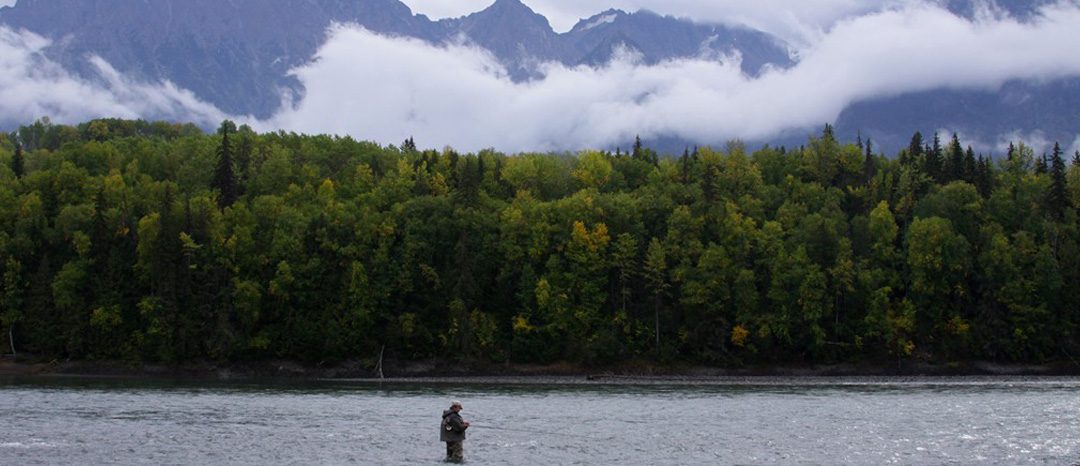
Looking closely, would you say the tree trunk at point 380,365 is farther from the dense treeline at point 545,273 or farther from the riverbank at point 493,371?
the dense treeline at point 545,273

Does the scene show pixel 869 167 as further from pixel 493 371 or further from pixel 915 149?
pixel 493 371

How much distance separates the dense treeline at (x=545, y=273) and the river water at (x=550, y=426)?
32270mm

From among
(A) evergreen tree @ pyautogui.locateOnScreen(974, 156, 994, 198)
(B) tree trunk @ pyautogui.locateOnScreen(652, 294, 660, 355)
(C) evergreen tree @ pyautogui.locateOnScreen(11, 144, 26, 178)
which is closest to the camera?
(B) tree trunk @ pyautogui.locateOnScreen(652, 294, 660, 355)

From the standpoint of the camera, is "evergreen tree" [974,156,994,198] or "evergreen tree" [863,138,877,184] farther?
"evergreen tree" [863,138,877,184]

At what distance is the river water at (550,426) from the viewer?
54062 mm

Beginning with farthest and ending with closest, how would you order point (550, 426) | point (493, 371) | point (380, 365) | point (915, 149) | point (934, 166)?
1. point (915, 149)
2. point (934, 166)
3. point (493, 371)
4. point (380, 365)
5. point (550, 426)

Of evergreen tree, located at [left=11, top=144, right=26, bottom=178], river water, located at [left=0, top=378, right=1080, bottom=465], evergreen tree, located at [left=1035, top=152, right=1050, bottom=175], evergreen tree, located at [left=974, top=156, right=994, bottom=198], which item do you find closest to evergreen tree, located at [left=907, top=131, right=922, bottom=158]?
evergreen tree, located at [left=1035, top=152, right=1050, bottom=175]

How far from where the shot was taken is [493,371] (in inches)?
5438

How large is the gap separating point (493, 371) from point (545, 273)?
16.1 metres

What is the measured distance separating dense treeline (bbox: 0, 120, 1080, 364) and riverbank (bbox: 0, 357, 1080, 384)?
69.2 inches

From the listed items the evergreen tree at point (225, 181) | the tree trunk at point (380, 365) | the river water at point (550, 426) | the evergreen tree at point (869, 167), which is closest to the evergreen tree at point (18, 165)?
the evergreen tree at point (225, 181)

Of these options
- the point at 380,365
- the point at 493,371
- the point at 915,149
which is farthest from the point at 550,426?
the point at 915,149

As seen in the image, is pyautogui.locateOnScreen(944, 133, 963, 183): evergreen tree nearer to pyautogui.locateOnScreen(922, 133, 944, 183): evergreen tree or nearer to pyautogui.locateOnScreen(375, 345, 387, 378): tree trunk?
pyautogui.locateOnScreen(922, 133, 944, 183): evergreen tree

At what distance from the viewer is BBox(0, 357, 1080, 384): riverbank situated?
13200 cm
